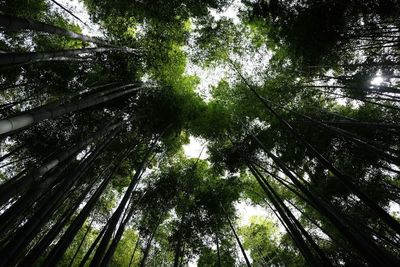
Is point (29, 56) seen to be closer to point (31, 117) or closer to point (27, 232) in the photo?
point (31, 117)

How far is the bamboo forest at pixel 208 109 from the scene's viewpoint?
5.89 meters

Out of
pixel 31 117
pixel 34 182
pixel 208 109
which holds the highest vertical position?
pixel 208 109

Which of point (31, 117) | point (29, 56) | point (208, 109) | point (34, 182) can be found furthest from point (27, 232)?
point (208, 109)

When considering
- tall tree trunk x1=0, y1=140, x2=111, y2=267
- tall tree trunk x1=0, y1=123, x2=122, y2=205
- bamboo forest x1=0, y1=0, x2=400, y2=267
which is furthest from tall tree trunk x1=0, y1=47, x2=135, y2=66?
tall tree trunk x1=0, y1=140, x2=111, y2=267

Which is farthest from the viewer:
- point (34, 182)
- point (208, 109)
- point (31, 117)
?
point (208, 109)

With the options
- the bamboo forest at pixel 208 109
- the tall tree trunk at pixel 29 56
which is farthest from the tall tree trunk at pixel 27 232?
the tall tree trunk at pixel 29 56

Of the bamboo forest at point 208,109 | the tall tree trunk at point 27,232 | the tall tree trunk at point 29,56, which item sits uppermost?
the bamboo forest at point 208,109

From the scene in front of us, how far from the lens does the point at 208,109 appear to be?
8.50 meters

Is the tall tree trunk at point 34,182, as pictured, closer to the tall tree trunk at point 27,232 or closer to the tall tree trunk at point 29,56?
the tall tree trunk at point 27,232

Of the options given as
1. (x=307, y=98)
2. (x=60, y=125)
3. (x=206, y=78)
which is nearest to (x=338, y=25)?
(x=307, y=98)

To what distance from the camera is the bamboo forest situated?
19.3 feet

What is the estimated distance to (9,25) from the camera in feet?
9.14

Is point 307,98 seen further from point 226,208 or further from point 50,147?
point 50,147

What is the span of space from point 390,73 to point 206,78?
210 inches
